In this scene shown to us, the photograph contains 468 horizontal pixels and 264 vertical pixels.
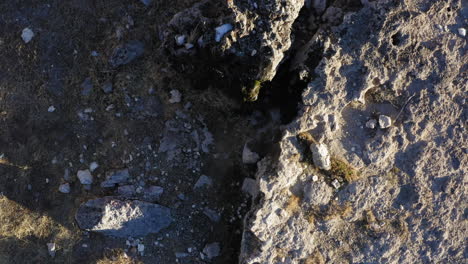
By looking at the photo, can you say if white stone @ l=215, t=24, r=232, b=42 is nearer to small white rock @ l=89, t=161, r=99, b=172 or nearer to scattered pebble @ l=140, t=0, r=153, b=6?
scattered pebble @ l=140, t=0, r=153, b=6

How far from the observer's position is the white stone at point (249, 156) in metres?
5.64

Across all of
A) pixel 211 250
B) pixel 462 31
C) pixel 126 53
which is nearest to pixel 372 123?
pixel 462 31

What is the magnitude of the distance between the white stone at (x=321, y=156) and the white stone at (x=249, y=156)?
3.16 feet

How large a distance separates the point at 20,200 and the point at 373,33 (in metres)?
5.18

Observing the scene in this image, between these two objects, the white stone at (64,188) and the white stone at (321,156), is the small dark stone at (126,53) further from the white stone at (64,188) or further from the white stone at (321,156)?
the white stone at (321,156)

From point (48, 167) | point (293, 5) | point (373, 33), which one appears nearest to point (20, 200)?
point (48, 167)

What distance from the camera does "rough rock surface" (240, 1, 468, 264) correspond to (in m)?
4.77

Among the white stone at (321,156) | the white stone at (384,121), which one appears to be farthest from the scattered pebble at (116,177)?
the white stone at (384,121)

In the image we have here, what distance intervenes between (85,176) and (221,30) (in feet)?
9.25

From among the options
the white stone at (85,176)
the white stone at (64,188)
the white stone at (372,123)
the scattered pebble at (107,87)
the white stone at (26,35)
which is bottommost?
the white stone at (64,188)

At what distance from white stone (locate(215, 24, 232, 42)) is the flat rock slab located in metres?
2.49

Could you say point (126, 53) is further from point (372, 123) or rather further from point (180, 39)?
point (372, 123)

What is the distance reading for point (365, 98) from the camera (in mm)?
4938

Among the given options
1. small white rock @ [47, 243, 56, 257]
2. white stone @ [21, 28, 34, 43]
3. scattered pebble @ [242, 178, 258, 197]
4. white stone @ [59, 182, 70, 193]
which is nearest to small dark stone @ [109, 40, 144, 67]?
white stone @ [21, 28, 34, 43]
